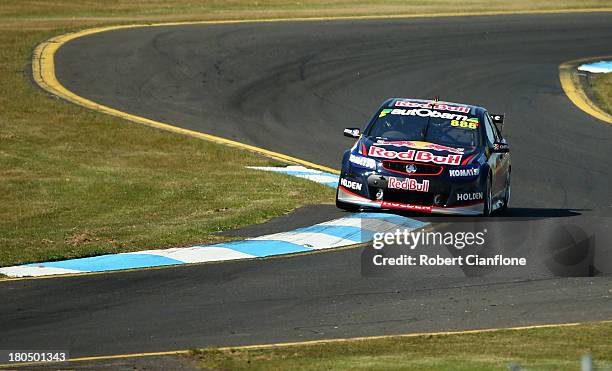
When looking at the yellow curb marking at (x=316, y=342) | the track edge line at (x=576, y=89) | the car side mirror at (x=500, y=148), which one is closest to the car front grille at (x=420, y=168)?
the car side mirror at (x=500, y=148)

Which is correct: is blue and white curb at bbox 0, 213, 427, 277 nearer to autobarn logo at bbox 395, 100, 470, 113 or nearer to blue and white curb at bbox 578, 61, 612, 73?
autobarn logo at bbox 395, 100, 470, 113

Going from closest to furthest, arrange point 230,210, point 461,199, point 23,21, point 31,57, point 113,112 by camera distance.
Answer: point 461,199 < point 230,210 < point 113,112 < point 31,57 < point 23,21

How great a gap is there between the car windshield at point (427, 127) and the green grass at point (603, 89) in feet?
31.0

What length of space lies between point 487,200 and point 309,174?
4.17 meters

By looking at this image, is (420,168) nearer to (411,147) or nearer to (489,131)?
(411,147)

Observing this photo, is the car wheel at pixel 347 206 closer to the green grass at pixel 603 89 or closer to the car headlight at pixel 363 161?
the car headlight at pixel 363 161

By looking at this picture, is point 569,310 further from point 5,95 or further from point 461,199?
point 5,95

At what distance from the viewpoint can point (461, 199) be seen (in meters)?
14.0

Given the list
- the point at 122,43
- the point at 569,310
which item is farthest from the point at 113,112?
the point at 569,310

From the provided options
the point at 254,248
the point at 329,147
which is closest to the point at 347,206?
the point at 254,248

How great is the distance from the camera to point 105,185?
1670 cm

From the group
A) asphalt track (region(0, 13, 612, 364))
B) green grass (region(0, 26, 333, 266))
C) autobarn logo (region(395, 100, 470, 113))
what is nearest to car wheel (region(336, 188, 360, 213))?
asphalt track (region(0, 13, 612, 364))

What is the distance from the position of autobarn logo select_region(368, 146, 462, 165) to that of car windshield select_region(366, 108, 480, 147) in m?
0.60

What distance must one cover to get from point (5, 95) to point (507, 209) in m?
11.6
